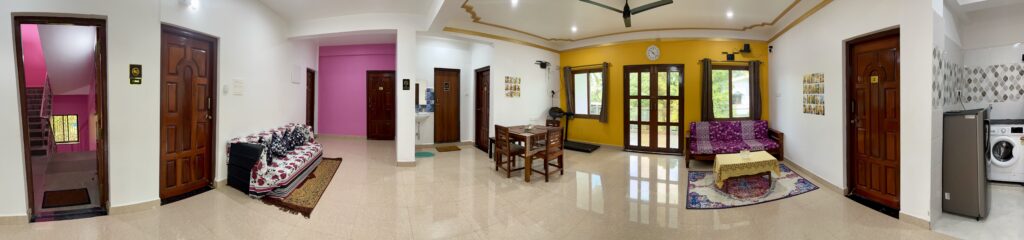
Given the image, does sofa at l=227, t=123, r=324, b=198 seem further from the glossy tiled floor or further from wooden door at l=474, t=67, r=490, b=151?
wooden door at l=474, t=67, r=490, b=151

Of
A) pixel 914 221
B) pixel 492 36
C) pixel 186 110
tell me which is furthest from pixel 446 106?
pixel 914 221

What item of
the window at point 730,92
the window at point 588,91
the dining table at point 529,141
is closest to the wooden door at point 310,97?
the dining table at point 529,141

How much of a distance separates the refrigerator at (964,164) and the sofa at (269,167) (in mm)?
6022

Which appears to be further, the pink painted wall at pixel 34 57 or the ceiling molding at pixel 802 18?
the pink painted wall at pixel 34 57

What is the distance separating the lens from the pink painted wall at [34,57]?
4062 mm

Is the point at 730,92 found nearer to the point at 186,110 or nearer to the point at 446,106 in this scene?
the point at 446,106

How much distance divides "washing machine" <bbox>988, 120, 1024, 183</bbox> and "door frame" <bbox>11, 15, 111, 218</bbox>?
8802mm

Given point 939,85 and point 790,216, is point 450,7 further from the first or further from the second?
A: point 939,85

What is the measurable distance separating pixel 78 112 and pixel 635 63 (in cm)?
870

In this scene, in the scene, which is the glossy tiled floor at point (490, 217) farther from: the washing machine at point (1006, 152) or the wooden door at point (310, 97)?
the wooden door at point (310, 97)

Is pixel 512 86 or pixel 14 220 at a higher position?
pixel 512 86

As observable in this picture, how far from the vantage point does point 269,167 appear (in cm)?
358

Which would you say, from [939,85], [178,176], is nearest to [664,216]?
[939,85]

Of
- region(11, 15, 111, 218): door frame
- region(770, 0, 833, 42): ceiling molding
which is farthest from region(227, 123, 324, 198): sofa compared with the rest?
region(770, 0, 833, 42): ceiling molding
